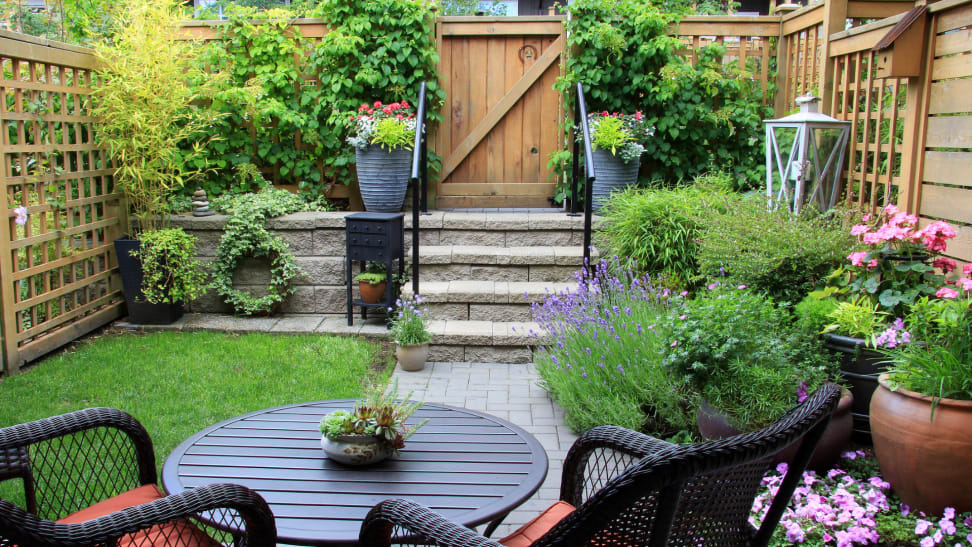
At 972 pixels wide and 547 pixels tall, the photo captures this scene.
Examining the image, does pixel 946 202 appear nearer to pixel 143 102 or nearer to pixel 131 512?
pixel 131 512

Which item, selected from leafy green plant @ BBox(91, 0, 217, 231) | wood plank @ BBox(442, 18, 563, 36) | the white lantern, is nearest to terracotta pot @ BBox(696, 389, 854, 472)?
the white lantern

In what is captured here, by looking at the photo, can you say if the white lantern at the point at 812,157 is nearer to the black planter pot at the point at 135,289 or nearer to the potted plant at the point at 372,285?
the potted plant at the point at 372,285

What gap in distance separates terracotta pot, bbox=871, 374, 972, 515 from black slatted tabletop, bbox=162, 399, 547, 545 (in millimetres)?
1317

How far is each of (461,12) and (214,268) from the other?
210 inches

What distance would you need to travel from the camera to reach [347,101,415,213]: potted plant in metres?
6.33

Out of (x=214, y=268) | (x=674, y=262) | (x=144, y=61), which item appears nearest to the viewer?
(x=674, y=262)

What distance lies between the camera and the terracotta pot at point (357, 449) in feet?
7.36

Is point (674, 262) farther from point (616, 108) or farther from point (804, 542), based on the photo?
point (804, 542)

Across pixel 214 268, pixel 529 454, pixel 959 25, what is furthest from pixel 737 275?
pixel 214 268

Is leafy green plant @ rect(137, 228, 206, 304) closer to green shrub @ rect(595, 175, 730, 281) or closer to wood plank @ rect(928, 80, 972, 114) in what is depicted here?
green shrub @ rect(595, 175, 730, 281)

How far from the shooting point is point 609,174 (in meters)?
6.43

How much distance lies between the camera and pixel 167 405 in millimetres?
4039

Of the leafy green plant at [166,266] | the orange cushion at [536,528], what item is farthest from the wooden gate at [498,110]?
the orange cushion at [536,528]

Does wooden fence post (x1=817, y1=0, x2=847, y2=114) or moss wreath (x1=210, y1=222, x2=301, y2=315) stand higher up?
wooden fence post (x1=817, y1=0, x2=847, y2=114)
